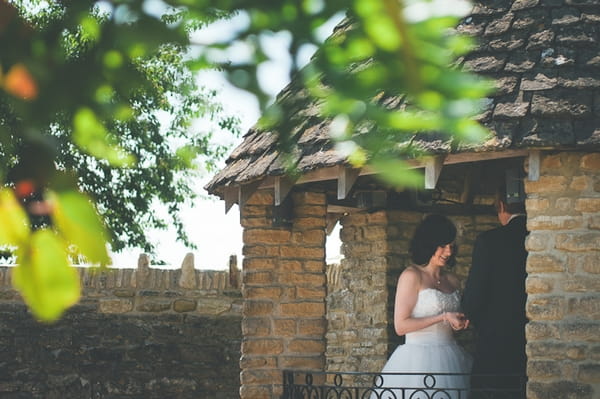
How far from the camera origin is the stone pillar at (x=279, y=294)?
8.79m

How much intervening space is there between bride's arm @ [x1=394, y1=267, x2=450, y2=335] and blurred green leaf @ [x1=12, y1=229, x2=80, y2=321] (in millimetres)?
6656

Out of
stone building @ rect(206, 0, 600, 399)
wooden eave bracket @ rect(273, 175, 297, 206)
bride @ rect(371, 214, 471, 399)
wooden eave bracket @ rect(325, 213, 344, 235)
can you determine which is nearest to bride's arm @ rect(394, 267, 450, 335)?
bride @ rect(371, 214, 471, 399)

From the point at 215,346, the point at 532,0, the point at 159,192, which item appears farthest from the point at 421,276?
the point at 159,192

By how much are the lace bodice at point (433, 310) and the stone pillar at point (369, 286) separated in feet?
3.83

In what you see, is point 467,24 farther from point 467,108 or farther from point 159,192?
point 159,192

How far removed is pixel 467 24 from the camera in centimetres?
790

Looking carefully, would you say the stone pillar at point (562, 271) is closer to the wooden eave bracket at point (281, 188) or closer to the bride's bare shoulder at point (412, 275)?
the bride's bare shoulder at point (412, 275)

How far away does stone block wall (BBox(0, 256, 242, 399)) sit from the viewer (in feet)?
36.5

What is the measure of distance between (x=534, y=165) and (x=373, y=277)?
3.09 metres

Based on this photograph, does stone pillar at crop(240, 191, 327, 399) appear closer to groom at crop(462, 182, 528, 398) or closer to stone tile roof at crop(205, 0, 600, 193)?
stone tile roof at crop(205, 0, 600, 193)

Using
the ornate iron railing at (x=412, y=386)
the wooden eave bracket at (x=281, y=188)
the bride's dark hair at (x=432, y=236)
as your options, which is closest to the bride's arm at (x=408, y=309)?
the bride's dark hair at (x=432, y=236)

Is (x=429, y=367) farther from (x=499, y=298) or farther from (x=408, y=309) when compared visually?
(x=499, y=298)

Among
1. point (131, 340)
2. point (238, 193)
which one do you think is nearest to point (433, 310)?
point (238, 193)

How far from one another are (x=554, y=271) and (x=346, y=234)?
11.0 ft
